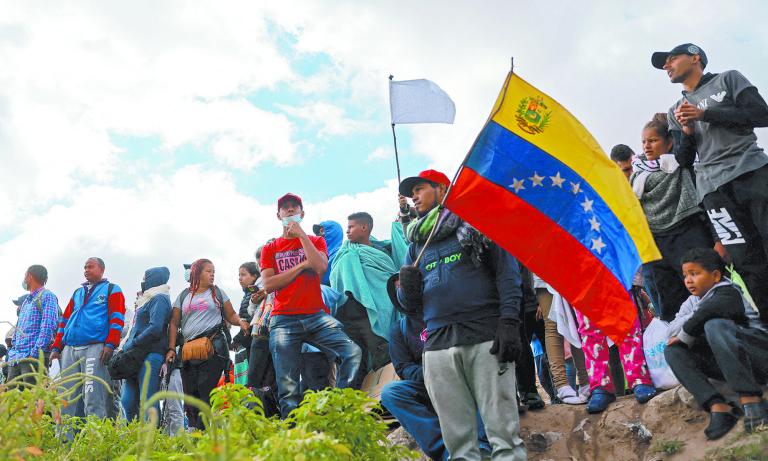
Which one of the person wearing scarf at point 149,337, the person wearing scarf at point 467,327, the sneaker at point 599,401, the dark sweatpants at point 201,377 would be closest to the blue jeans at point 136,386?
the person wearing scarf at point 149,337

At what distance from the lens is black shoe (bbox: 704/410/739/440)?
183 inches

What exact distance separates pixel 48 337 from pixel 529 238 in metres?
6.28

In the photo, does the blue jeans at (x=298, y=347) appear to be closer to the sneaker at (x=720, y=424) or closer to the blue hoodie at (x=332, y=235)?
the blue hoodie at (x=332, y=235)

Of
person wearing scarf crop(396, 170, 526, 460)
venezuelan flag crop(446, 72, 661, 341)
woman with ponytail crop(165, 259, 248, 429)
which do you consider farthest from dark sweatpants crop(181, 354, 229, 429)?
venezuelan flag crop(446, 72, 661, 341)

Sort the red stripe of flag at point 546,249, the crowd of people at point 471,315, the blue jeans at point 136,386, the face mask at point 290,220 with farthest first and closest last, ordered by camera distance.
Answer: the blue jeans at point 136,386 < the face mask at point 290,220 < the red stripe of flag at point 546,249 < the crowd of people at point 471,315

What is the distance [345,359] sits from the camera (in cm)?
639

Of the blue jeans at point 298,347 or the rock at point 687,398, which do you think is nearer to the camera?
the rock at point 687,398

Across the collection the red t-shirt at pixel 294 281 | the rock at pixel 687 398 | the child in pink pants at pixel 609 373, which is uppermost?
the red t-shirt at pixel 294 281

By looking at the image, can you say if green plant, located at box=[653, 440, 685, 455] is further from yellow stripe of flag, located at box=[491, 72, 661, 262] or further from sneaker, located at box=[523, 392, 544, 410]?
yellow stripe of flag, located at box=[491, 72, 661, 262]

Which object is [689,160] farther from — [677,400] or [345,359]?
[345,359]

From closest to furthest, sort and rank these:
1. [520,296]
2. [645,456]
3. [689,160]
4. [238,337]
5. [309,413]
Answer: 1. [309,413]
2. [520,296]
3. [645,456]
4. [689,160]
5. [238,337]

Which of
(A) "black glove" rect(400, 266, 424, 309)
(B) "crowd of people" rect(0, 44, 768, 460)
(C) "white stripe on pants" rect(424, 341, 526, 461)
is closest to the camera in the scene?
(C) "white stripe on pants" rect(424, 341, 526, 461)

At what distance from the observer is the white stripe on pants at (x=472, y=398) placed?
13.9ft

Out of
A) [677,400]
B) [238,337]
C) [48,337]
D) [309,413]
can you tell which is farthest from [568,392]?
[48,337]
